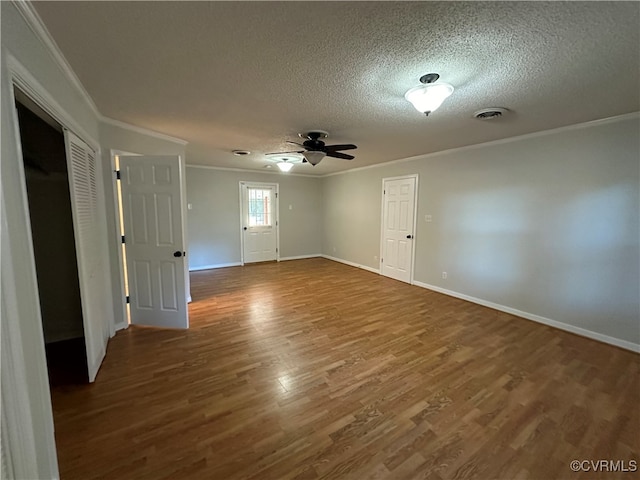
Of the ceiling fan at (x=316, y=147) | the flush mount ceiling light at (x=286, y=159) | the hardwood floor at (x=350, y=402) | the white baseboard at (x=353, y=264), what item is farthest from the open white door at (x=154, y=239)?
the white baseboard at (x=353, y=264)

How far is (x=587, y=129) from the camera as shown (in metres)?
2.95

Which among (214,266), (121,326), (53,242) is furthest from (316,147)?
(214,266)

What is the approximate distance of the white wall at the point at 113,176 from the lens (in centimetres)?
295

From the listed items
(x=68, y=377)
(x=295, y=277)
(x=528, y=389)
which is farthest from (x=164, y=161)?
(x=528, y=389)

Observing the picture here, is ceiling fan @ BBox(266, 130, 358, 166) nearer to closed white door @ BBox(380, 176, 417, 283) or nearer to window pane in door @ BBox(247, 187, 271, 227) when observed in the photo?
closed white door @ BBox(380, 176, 417, 283)

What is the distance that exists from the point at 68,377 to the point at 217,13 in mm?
3009

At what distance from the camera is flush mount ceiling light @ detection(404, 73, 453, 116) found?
6.49 ft

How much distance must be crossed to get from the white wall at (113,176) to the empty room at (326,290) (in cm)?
2

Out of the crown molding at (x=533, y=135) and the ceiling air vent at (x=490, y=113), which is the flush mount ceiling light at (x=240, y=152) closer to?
the crown molding at (x=533, y=135)

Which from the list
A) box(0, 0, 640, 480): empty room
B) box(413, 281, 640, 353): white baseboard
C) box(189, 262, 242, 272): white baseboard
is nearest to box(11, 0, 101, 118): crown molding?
box(0, 0, 640, 480): empty room

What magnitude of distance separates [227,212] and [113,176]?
11.2 ft

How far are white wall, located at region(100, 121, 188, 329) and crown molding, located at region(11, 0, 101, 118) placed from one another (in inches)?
35.0

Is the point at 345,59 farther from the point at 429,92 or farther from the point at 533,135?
the point at 533,135

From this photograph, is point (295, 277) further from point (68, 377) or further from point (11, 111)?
point (11, 111)
